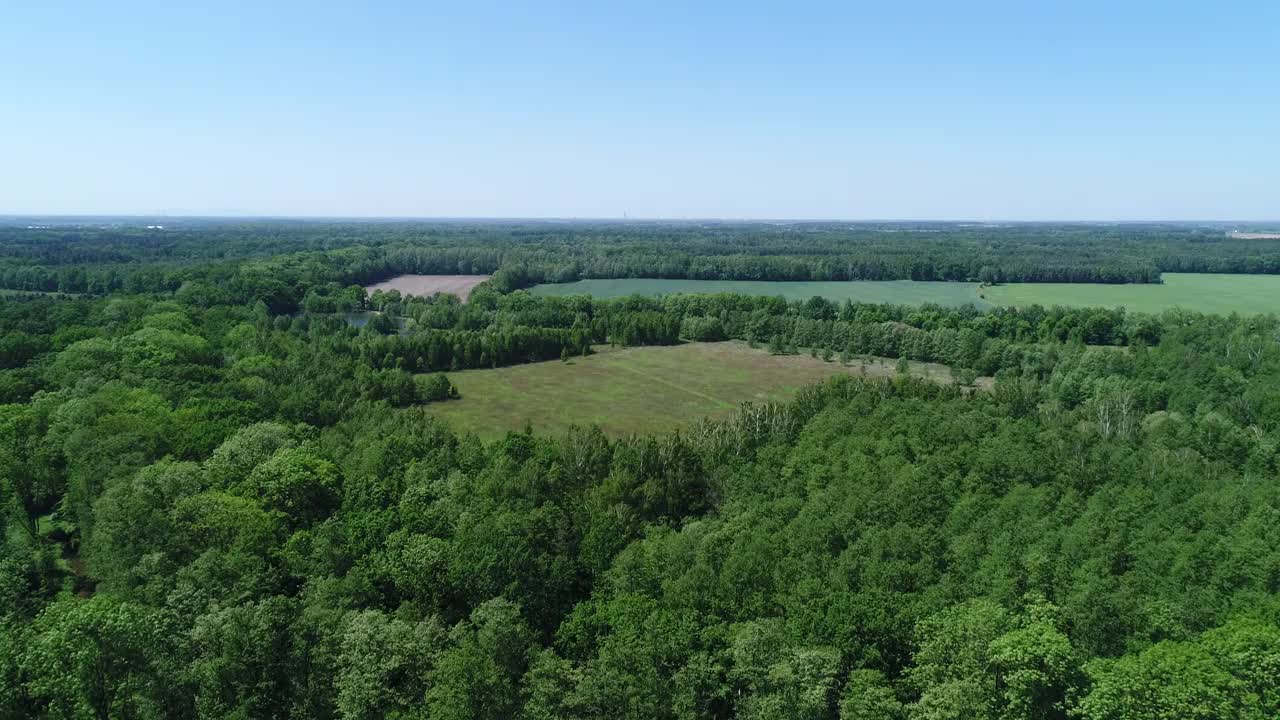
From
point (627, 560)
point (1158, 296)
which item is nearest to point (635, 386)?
point (627, 560)

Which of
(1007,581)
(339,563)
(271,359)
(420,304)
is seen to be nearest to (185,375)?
(271,359)

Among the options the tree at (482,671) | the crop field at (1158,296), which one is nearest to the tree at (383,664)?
the tree at (482,671)

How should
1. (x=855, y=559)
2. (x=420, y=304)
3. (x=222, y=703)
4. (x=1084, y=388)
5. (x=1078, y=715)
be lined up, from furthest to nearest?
1. (x=420, y=304)
2. (x=1084, y=388)
3. (x=855, y=559)
4. (x=222, y=703)
5. (x=1078, y=715)

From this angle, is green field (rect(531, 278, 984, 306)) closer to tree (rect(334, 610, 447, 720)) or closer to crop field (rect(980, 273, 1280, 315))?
crop field (rect(980, 273, 1280, 315))

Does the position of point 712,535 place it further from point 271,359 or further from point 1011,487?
point 271,359

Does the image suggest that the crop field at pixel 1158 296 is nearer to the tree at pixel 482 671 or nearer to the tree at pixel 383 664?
the tree at pixel 482 671

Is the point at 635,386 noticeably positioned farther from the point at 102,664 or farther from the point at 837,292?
the point at 837,292

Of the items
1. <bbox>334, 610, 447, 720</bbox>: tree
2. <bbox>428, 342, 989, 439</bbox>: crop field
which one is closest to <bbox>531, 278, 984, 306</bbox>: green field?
<bbox>428, 342, 989, 439</bbox>: crop field
